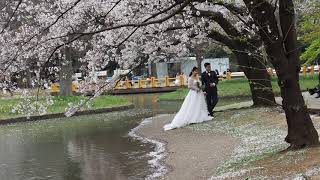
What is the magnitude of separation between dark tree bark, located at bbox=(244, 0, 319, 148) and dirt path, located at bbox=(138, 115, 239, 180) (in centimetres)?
175

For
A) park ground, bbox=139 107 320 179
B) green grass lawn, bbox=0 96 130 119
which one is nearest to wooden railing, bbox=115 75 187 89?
green grass lawn, bbox=0 96 130 119

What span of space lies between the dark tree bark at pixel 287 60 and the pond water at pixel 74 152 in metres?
3.16

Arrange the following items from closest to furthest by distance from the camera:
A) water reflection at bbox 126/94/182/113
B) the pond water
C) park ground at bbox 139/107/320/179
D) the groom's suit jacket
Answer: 1. park ground at bbox 139/107/320/179
2. the pond water
3. the groom's suit jacket
4. water reflection at bbox 126/94/182/113

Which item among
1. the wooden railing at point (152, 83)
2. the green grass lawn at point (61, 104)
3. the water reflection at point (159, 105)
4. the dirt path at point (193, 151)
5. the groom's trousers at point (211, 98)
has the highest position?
the wooden railing at point (152, 83)

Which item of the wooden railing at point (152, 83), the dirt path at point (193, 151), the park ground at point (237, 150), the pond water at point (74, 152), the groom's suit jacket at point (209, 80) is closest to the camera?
the park ground at point (237, 150)

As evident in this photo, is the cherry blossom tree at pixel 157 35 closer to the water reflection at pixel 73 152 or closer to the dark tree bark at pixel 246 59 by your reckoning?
the dark tree bark at pixel 246 59

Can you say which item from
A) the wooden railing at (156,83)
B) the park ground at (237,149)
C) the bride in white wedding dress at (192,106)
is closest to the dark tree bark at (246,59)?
the park ground at (237,149)

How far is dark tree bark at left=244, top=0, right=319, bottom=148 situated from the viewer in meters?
9.11

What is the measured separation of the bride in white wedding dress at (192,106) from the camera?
17062 millimetres

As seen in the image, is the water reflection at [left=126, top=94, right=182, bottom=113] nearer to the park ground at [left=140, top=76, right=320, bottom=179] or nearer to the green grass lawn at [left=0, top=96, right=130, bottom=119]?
the green grass lawn at [left=0, top=96, right=130, bottom=119]

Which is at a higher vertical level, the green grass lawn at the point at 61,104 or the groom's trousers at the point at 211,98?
the groom's trousers at the point at 211,98

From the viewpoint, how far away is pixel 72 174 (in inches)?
436

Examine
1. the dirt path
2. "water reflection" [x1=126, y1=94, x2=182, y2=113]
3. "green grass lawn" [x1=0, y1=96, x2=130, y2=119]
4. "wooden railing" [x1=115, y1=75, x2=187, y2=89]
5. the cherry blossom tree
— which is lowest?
the dirt path

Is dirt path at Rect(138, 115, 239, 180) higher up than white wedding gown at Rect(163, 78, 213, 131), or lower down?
lower down
